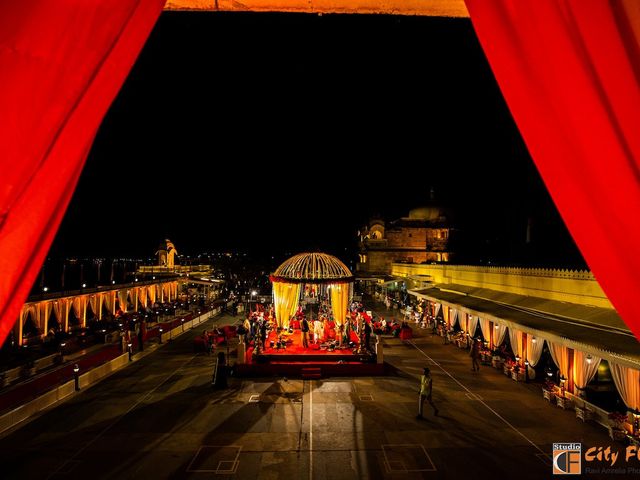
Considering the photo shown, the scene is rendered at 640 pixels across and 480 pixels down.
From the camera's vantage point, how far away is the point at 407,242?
184ft

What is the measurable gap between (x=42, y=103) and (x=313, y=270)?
16.9 metres

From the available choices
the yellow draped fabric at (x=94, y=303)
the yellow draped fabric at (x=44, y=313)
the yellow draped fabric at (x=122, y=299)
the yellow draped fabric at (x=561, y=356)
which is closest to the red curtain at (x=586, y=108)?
the yellow draped fabric at (x=561, y=356)

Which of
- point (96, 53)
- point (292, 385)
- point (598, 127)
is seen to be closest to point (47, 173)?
point (96, 53)

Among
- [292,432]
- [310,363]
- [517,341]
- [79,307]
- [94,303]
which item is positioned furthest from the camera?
[94,303]

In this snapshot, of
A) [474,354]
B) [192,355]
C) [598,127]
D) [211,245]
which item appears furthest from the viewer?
[211,245]

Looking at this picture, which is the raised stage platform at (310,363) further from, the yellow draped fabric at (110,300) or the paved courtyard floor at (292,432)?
the yellow draped fabric at (110,300)

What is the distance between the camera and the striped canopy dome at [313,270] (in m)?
17.8

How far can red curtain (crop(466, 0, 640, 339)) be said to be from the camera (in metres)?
1.79

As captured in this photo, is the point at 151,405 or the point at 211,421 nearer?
the point at 211,421

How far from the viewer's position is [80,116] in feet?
6.40

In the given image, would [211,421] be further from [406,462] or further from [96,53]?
[96,53]

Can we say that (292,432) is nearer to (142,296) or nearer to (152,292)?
(142,296)

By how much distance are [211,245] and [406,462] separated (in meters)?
125

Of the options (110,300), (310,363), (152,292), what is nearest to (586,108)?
(310,363)
